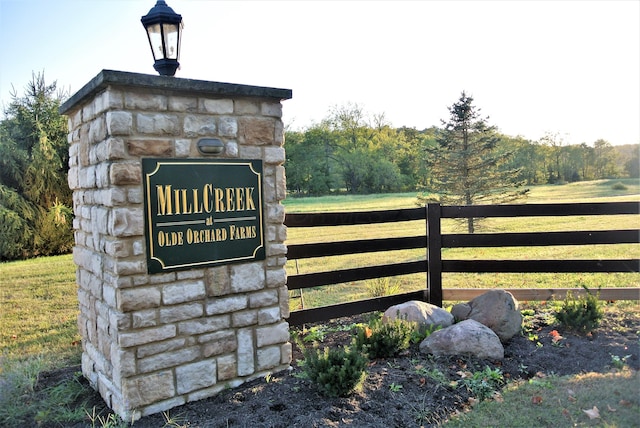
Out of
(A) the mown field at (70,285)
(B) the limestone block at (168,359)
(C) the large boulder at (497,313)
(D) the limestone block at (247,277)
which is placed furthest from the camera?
(A) the mown field at (70,285)

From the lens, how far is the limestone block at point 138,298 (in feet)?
10.9

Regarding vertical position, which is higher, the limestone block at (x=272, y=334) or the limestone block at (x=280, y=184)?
the limestone block at (x=280, y=184)

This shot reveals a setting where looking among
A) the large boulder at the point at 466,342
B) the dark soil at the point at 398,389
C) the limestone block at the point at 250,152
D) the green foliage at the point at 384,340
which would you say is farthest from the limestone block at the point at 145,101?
the large boulder at the point at 466,342

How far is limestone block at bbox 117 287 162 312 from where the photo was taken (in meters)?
3.33

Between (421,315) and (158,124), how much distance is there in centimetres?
315

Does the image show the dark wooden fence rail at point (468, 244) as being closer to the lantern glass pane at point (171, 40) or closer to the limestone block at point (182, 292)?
the limestone block at point (182, 292)

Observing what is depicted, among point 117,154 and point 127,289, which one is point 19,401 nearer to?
point 127,289

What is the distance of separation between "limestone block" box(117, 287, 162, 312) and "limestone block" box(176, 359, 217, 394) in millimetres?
573

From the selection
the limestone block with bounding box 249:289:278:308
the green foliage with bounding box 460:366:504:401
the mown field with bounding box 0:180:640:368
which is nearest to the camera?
the green foliage with bounding box 460:366:504:401

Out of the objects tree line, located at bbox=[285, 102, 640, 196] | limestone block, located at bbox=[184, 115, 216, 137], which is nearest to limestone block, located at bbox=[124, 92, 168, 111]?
limestone block, located at bbox=[184, 115, 216, 137]

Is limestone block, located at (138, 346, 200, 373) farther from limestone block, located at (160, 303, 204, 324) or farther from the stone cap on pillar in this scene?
the stone cap on pillar

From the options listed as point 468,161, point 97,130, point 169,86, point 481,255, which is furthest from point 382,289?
point 468,161

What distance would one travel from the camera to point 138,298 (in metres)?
3.39

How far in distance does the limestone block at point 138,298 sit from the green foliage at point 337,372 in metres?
1.27
